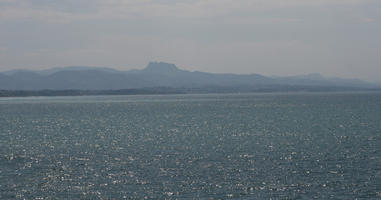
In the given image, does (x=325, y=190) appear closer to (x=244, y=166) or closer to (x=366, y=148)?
(x=244, y=166)

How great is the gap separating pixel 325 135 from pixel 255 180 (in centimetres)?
5008

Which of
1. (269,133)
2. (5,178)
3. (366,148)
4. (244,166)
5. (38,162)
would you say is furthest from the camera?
(269,133)

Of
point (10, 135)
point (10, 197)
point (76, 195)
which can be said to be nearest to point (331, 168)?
point (76, 195)

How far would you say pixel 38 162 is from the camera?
70.8 metres

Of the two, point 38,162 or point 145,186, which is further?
point 38,162

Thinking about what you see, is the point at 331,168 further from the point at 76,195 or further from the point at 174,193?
the point at 76,195

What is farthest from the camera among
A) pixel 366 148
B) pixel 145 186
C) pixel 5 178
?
pixel 366 148

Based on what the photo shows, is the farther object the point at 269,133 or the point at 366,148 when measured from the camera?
the point at 269,133

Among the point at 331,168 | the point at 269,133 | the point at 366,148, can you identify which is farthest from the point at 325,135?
the point at 331,168

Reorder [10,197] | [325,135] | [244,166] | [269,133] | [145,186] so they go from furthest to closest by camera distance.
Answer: [269,133], [325,135], [244,166], [145,186], [10,197]

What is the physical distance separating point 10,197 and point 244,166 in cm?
2802

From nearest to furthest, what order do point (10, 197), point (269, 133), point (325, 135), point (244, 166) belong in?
1. point (10, 197)
2. point (244, 166)
3. point (325, 135)
4. point (269, 133)

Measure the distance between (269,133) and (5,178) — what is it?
203ft

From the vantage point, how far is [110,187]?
53500 millimetres
